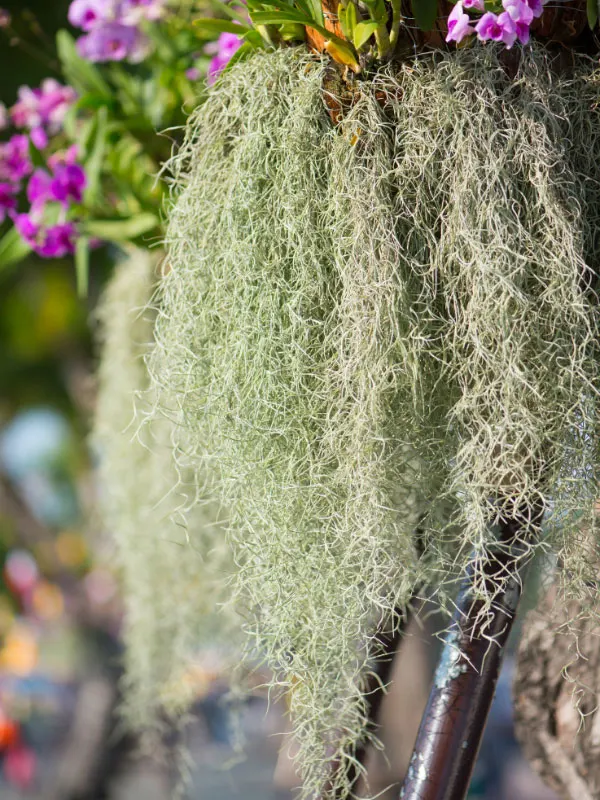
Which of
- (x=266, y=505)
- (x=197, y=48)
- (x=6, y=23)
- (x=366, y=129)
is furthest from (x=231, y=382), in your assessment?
(x=6, y=23)

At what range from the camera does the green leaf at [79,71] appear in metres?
0.89

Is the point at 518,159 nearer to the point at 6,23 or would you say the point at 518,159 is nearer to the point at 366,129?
the point at 366,129

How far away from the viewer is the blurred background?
6.78 feet

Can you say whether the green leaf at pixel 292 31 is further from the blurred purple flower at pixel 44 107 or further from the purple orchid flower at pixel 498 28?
the blurred purple flower at pixel 44 107

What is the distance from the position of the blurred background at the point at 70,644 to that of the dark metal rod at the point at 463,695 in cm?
32

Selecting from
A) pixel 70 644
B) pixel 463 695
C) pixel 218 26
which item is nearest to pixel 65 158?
pixel 218 26

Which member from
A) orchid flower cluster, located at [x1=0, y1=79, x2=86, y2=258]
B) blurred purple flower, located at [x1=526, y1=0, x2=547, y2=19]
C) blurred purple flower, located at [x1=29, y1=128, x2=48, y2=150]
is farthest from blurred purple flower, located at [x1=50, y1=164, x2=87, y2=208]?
blurred purple flower, located at [x1=526, y1=0, x2=547, y2=19]

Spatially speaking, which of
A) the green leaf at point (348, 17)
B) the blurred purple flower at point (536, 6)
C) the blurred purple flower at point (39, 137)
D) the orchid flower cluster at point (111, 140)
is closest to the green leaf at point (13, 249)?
the orchid flower cluster at point (111, 140)

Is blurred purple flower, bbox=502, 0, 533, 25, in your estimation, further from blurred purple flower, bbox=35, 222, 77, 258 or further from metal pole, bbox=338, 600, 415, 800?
blurred purple flower, bbox=35, 222, 77, 258

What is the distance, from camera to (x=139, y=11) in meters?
0.83

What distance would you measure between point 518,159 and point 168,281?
0.86 feet

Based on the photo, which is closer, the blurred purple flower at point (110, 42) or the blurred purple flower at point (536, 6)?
the blurred purple flower at point (536, 6)

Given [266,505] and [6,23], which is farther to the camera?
[6,23]

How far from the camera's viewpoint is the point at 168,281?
0.60 metres
